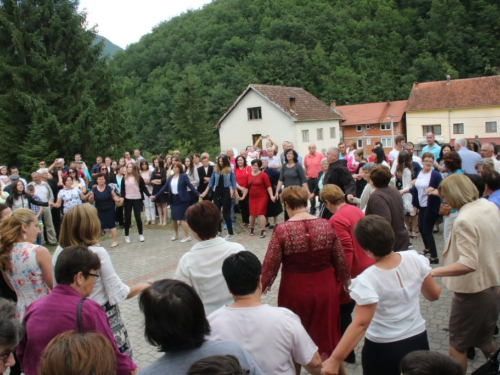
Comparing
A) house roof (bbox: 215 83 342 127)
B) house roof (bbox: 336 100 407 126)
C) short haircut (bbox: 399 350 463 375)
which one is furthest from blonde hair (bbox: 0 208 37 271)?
house roof (bbox: 336 100 407 126)

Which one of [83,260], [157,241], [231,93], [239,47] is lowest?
[157,241]

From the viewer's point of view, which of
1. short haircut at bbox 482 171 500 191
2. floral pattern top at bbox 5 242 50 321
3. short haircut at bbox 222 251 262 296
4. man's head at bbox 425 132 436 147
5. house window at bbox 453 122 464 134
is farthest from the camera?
house window at bbox 453 122 464 134

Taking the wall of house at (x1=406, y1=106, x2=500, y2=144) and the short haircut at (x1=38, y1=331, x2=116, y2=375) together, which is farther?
the wall of house at (x1=406, y1=106, x2=500, y2=144)

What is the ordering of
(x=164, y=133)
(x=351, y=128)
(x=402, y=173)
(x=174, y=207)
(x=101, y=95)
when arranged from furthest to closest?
(x=164, y=133), (x=351, y=128), (x=101, y=95), (x=174, y=207), (x=402, y=173)

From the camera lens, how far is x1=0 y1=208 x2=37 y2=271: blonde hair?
3773mm

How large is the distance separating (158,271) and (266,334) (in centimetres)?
620

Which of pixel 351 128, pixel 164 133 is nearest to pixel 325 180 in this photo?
pixel 351 128

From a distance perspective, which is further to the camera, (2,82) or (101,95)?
(101,95)

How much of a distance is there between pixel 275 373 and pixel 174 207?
8.26m

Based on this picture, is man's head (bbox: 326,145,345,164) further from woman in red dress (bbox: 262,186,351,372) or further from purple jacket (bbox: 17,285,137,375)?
purple jacket (bbox: 17,285,137,375)

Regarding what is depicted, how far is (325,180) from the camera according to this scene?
7.86 m

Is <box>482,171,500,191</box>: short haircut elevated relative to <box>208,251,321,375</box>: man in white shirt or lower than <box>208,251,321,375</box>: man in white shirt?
elevated

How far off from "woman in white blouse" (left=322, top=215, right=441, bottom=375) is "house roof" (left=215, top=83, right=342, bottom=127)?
141 feet

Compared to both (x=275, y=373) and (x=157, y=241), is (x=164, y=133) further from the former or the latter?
(x=275, y=373)
